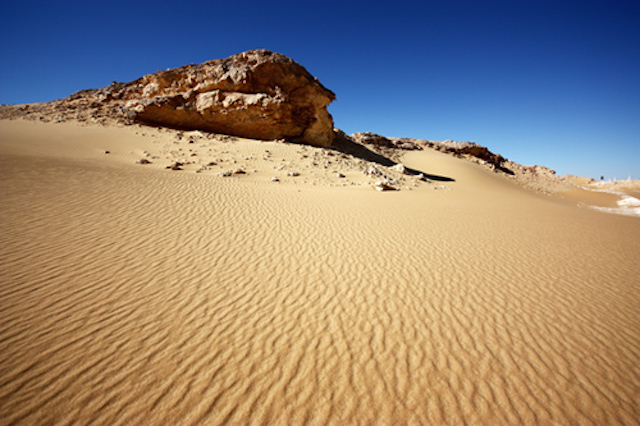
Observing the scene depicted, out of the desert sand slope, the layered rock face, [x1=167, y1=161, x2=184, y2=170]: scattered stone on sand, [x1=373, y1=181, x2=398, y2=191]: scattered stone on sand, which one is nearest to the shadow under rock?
the layered rock face

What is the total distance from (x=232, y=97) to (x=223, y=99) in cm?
91

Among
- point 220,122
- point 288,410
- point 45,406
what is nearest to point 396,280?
point 288,410

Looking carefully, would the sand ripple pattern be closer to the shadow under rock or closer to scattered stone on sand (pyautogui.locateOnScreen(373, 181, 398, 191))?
scattered stone on sand (pyautogui.locateOnScreen(373, 181, 398, 191))

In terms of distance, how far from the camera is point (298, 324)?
322cm

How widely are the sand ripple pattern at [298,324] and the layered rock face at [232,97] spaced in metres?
15.9

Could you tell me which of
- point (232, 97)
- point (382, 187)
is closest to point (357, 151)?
point (232, 97)

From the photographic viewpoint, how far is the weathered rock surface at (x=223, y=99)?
1981cm

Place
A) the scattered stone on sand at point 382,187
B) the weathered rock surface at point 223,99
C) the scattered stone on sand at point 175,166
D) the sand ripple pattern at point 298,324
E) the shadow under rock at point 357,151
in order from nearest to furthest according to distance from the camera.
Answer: the sand ripple pattern at point 298,324 → the scattered stone on sand at point 175,166 → the scattered stone on sand at point 382,187 → the weathered rock surface at point 223,99 → the shadow under rock at point 357,151

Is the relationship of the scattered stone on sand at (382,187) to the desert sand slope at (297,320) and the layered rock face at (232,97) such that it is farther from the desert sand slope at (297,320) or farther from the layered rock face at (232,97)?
the layered rock face at (232,97)

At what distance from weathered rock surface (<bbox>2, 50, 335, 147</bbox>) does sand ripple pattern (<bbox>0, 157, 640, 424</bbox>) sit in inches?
625

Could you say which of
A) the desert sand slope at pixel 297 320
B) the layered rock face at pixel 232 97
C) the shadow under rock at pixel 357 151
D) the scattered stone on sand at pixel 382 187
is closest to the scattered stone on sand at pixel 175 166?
the desert sand slope at pixel 297 320

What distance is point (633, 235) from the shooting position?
8.29m

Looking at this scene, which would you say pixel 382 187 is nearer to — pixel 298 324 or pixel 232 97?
pixel 298 324

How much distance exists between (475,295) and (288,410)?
11.7 ft
